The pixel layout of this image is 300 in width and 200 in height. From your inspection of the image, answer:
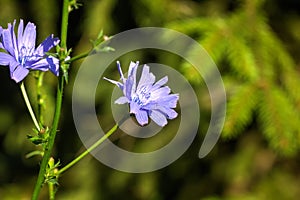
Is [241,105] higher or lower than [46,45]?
lower

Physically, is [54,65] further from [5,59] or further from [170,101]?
[170,101]

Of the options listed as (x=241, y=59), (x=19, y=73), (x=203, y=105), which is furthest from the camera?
(x=203, y=105)

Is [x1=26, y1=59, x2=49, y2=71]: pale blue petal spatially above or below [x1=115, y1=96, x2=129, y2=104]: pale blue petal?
above

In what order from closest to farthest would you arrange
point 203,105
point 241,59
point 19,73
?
point 19,73 < point 241,59 < point 203,105

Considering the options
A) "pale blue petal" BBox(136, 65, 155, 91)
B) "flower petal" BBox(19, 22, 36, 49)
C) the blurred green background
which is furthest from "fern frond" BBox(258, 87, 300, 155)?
"flower petal" BBox(19, 22, 36, 49)

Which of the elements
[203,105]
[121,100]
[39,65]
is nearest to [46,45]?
[39,65]

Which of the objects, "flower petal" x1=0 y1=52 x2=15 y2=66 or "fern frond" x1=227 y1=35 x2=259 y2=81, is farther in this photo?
"fern frond" x1=227 y1=35 x2=259 y2=81

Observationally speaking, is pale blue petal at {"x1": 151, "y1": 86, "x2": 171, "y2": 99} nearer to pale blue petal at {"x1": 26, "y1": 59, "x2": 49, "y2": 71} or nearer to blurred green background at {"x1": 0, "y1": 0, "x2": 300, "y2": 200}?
pale blue petal at {"x1": 26, "y1": 59, "x2": 49, "y2": 71}
